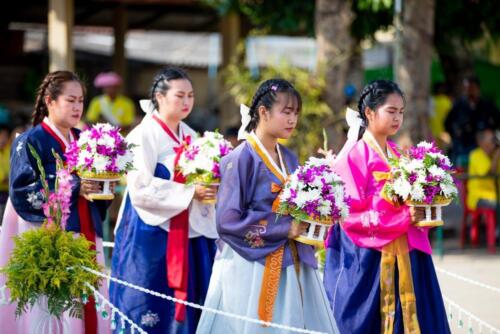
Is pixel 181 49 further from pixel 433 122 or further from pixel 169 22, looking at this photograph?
pixel 433 122

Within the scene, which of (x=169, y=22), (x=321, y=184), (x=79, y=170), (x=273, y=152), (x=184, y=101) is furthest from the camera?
(x=169, y=22)

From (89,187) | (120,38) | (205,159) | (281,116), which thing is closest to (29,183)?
(89,187)

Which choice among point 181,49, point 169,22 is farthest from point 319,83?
point 181,49

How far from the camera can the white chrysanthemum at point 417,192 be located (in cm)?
614

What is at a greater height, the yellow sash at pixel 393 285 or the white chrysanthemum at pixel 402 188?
the white chrysanthemum at pixel 402 188

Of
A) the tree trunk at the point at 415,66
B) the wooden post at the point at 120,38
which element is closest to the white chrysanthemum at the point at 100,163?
the tree trunk at the point at 415,66

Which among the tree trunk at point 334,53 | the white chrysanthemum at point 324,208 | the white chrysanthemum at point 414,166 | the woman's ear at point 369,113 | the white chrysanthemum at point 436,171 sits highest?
the tree trunk at point 334,53

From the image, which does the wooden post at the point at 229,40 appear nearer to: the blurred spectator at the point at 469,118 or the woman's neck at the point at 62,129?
the blurred spectator at the point at 469,118

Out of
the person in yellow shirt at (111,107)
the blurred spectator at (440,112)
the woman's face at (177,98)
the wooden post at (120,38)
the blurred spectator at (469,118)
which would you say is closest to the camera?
the woman's face at (177,98)

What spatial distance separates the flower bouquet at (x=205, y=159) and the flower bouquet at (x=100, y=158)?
39 centimetres

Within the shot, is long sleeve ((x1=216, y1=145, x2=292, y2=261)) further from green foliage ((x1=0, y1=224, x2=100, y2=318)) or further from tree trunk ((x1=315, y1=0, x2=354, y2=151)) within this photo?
tree trunk ((x1=315, y1=0, x2=354, y2=151))

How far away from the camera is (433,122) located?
15.6 meters

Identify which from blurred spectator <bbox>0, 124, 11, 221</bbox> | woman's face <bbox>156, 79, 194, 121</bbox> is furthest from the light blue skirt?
blurred spectator <bbox>0, 124, 11, 221</bbox>

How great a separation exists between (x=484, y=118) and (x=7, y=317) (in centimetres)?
872
